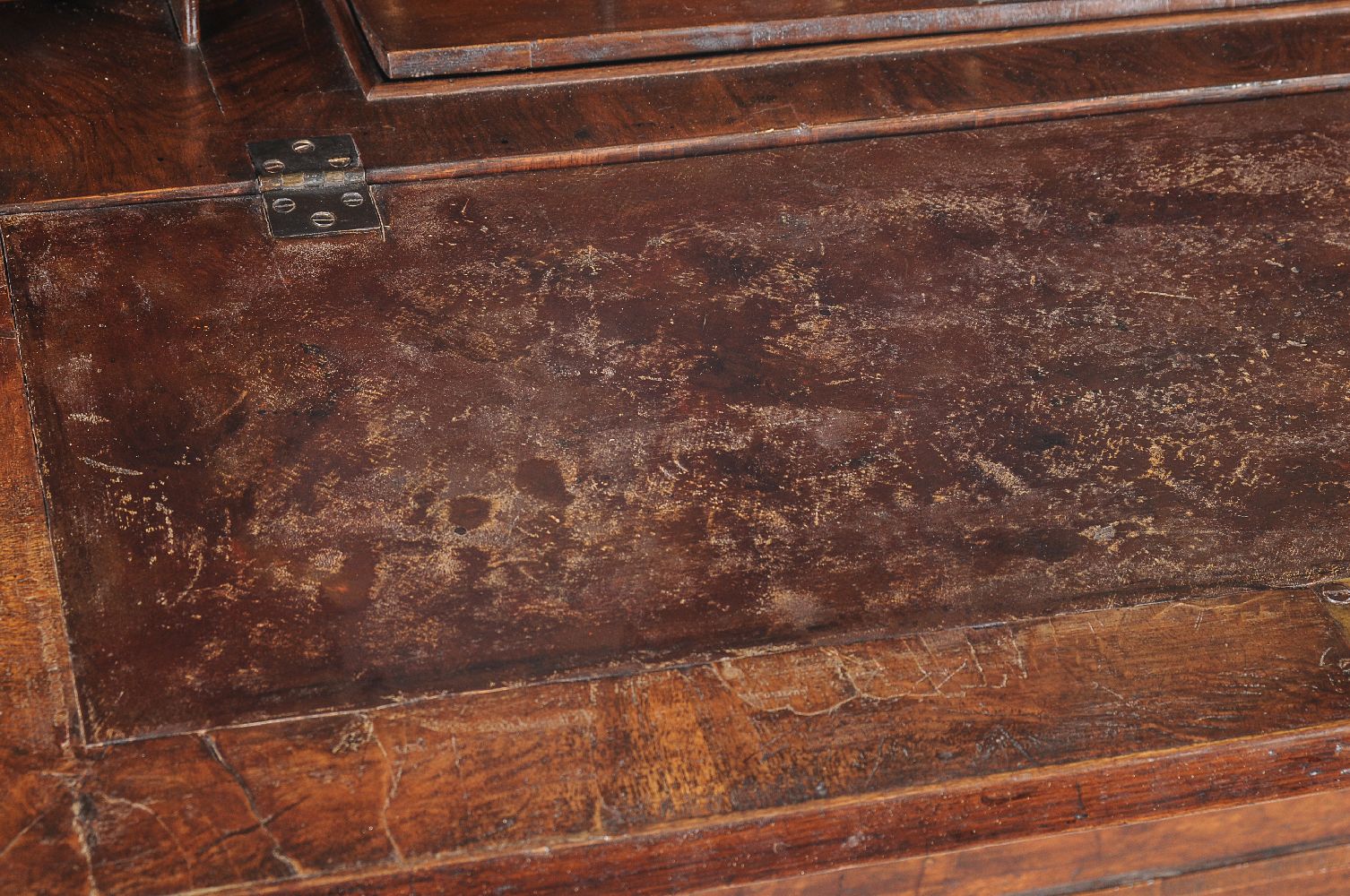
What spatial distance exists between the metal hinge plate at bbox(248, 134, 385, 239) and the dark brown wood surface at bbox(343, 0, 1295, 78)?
17cm

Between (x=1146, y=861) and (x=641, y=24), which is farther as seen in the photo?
(x=641, y=24)

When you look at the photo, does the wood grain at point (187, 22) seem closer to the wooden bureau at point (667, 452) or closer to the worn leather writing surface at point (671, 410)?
the wooden bureau at point (667, 452)

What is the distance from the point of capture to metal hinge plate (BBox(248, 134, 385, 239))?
51.3 inches

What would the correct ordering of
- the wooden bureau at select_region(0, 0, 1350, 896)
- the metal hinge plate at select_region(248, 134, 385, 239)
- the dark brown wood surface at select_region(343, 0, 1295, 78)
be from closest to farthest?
the wooden bureau at select_region(0, 0, 1350, 896) → the metal hinge plate at select_region(248, 134, 385, 239) → the dark brown wood surface at select_region(343, 0, 1295, 78)

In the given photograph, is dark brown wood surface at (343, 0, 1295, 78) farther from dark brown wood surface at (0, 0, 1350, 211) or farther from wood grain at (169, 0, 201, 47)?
wood grain at (169, 0, 201, 47)

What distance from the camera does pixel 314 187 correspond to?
4.41ft

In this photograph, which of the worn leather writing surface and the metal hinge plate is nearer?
the worn leather writing surface

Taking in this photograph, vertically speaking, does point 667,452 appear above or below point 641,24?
below

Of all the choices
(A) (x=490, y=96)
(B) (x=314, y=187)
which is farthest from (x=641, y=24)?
(B) (x=314, y=187)

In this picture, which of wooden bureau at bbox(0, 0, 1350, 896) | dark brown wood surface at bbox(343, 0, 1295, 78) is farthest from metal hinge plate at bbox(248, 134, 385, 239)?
dark brown wood surface at bbox(343, 0, 1295, 78)

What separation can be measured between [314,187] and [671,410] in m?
0.48

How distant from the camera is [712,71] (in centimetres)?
154

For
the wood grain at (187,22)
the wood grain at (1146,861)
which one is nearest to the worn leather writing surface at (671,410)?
the wood grain at (1146,861)

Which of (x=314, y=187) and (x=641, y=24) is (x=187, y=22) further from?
(x=641, y=24)
